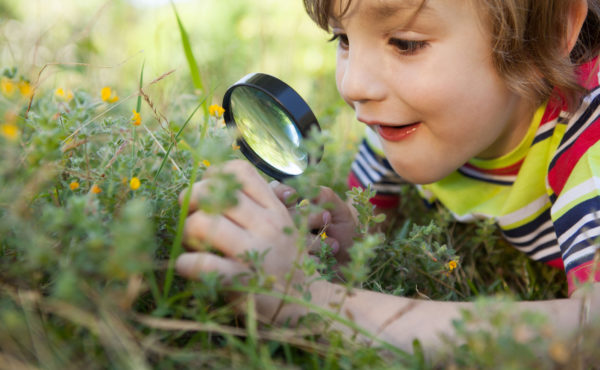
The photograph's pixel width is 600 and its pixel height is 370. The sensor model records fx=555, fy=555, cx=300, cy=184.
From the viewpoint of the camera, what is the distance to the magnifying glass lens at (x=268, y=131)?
1881mm

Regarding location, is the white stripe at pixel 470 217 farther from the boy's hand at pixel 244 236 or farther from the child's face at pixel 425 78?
the boy's hand at pixel 244 236

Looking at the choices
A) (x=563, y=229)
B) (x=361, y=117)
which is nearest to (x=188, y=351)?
(x=361, y=117)

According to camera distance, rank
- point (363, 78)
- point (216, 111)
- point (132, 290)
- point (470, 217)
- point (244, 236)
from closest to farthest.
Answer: point (132, 290), point (244, 236), point (216, 111), point (363, 78), point (470, 217)

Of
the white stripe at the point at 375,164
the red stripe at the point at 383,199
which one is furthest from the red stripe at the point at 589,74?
the red stripe at the point at 383,199

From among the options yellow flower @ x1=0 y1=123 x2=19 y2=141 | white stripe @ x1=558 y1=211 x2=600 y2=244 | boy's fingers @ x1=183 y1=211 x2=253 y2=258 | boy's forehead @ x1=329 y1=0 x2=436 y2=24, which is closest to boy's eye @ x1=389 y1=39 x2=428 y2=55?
boy's forehead @ x1=329 y1=0 x2=436 y2=24

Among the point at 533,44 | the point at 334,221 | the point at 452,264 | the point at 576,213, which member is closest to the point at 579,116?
the point at 533,44

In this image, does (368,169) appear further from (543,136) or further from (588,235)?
(588,235)

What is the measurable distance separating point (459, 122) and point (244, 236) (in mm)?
992

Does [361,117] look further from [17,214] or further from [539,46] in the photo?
[17,214]

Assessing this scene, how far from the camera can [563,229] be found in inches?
74.6

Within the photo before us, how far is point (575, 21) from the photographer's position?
2061 millimetres

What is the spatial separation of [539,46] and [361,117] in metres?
0.72

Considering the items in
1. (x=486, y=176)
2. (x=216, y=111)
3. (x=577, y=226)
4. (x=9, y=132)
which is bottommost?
(x=486, y=176)

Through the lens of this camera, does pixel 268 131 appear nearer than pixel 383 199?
Yes
